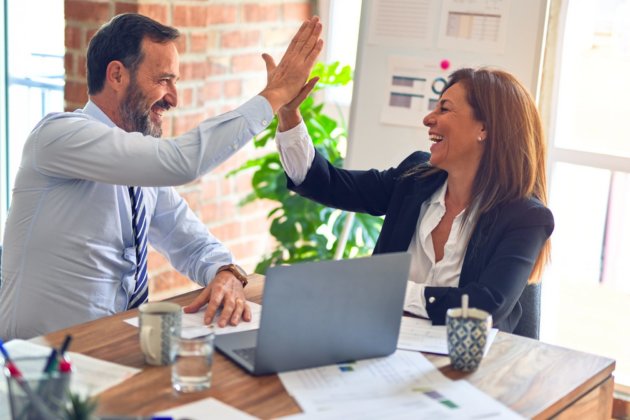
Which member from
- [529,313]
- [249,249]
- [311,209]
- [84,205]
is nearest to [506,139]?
[529,313]

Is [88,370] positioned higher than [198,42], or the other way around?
[198,42]

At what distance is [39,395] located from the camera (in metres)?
1.30

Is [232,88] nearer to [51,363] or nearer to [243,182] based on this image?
[243,182]

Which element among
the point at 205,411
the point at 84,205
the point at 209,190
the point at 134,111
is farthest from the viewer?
the point at 209,190

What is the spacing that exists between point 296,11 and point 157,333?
8.44ft

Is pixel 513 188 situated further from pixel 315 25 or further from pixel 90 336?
pixel 90 336

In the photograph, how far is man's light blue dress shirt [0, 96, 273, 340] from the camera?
208 centimetres

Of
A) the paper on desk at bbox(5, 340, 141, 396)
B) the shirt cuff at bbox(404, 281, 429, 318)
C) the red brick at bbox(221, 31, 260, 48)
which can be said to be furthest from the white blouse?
the red brick at bbox(221, 31, 260, 48)

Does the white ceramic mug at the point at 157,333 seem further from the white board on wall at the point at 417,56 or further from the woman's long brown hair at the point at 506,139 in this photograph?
the white board on wall at the point at 417,56

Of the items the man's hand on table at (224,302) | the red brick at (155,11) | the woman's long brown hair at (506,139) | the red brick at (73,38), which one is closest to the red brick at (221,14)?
the red brick at (155,11)

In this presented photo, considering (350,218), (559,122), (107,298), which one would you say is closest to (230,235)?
(350,218)

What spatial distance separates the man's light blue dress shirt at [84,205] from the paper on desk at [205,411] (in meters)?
0.68

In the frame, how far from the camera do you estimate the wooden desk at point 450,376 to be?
1.55m

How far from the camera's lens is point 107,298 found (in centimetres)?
224
